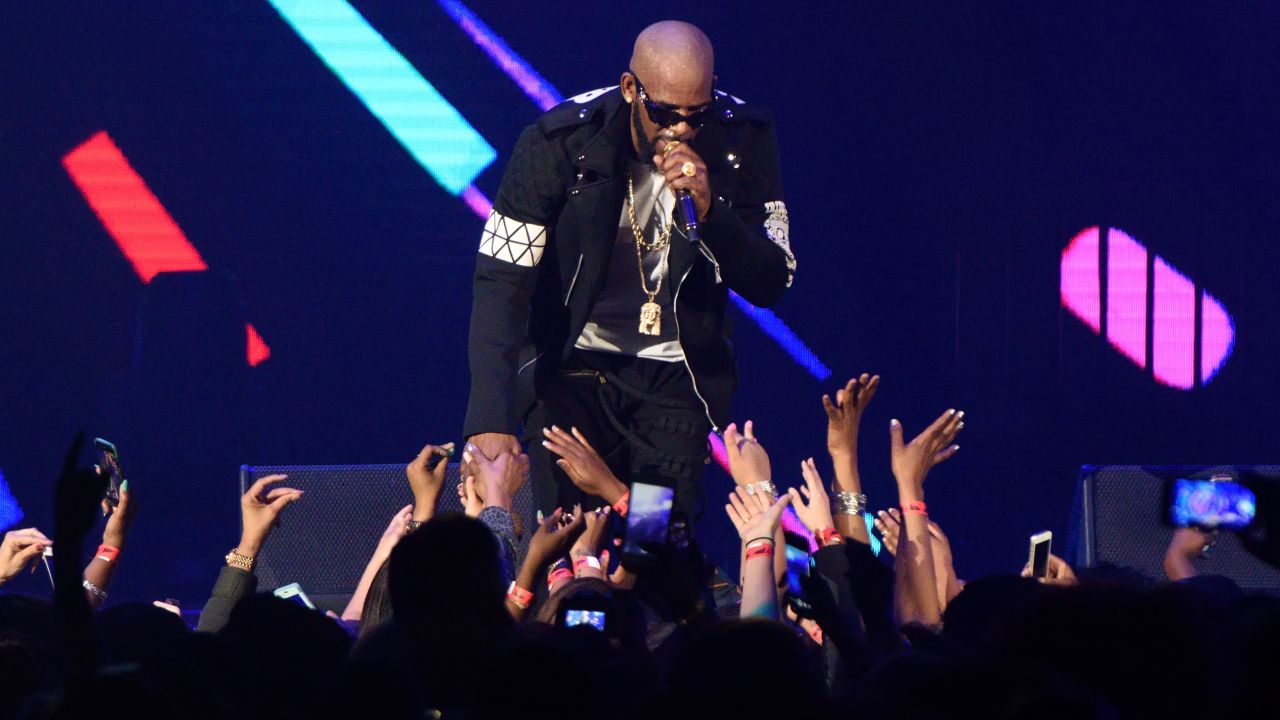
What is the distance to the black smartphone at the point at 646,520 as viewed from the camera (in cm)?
284

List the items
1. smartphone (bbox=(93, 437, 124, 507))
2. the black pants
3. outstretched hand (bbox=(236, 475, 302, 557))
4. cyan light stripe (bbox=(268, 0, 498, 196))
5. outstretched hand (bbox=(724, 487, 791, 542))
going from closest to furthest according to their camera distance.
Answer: outstretched hand (bbox=(724, 487, 791, 542)) → outstretched hand (bbox=(236, 475, 302, 557)) → smartphone (bbox=(93, 437, 124, 507)) → the black pants → cyan light stripe (bbox=(268, 0, 498, 196))

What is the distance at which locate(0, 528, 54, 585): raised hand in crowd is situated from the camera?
3336mm

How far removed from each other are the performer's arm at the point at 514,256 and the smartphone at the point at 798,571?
1.30 metres

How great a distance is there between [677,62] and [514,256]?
0.73 metres

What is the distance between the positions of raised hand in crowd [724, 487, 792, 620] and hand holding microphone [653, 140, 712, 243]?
891 mm

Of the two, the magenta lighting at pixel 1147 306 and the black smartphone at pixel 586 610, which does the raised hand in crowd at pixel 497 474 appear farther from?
the magenta lighting at pixel 1147 306

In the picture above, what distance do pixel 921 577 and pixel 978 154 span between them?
12.0 ft

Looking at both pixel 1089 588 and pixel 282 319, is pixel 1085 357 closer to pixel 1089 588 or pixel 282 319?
pixel 282 319

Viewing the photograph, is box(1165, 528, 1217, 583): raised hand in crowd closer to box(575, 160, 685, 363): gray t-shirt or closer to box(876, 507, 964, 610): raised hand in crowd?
box(876, 507, 964, 610): raised hand in crowd

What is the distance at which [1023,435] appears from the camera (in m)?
6.45

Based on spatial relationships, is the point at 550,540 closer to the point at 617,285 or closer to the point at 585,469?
the point at 585,469

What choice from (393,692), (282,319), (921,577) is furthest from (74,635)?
(282,319)

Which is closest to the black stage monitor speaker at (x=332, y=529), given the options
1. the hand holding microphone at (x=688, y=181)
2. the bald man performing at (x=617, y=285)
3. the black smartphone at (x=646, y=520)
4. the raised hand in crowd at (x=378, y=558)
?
the bald man performing at (x=617, y=285)

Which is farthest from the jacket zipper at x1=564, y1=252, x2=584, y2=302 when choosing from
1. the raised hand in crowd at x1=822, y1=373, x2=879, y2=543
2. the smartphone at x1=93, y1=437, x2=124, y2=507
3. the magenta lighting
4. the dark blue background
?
the magenta lighting
